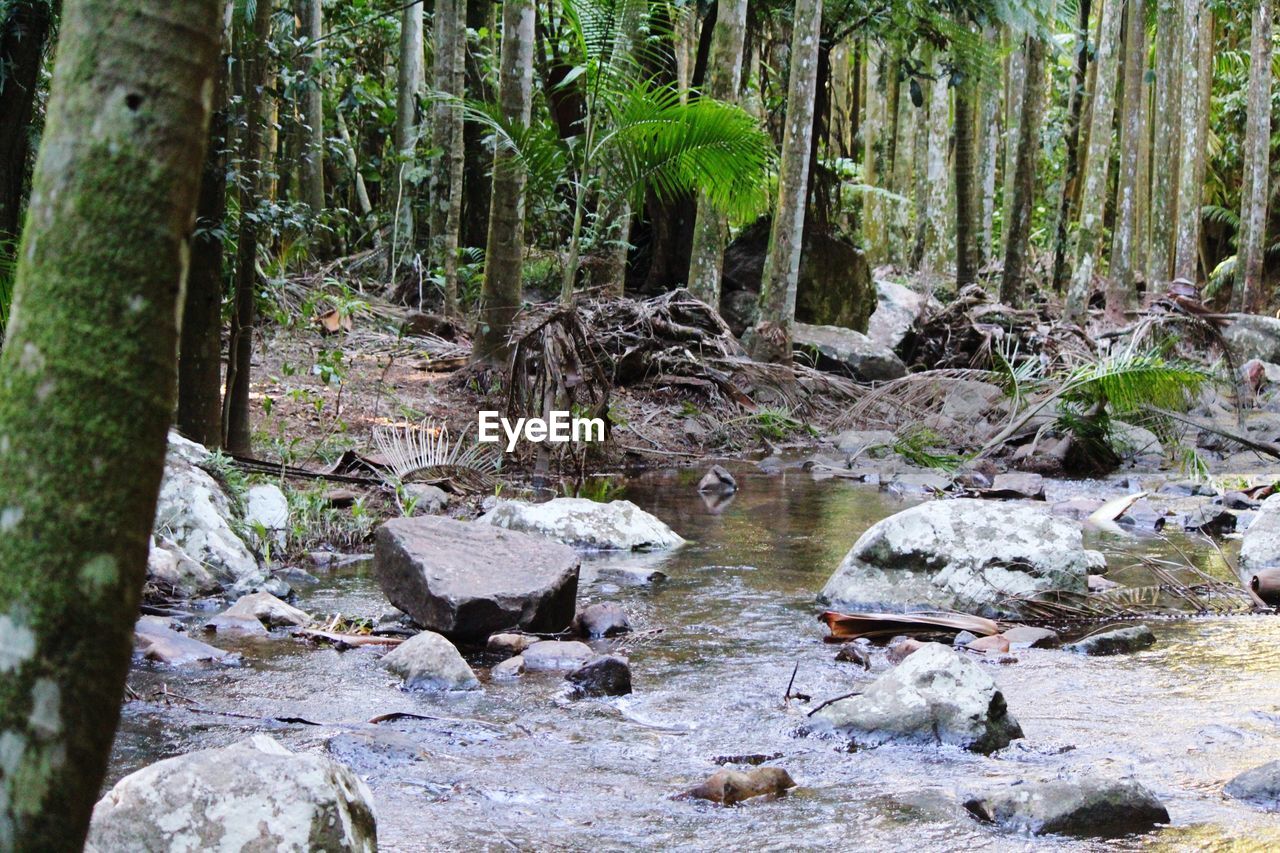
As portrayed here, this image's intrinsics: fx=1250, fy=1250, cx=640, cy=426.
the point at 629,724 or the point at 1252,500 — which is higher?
the point at 1252,500

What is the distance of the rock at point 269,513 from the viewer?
613cm

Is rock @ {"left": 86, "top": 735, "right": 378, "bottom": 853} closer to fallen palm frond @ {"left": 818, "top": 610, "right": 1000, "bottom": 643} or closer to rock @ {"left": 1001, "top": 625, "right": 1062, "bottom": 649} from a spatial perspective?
fallen palm frond @ {"left": 818, "top": 610, "right": 1000, "bottom": 643}

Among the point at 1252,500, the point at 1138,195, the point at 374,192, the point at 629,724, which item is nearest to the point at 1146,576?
the point at 1252,500

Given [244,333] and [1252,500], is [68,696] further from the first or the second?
[1252,500]

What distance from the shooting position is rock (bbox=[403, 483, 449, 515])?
7.07 meters

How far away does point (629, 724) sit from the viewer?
3734 mm

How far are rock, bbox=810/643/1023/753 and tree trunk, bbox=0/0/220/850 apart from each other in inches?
106

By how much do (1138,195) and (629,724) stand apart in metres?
17.1

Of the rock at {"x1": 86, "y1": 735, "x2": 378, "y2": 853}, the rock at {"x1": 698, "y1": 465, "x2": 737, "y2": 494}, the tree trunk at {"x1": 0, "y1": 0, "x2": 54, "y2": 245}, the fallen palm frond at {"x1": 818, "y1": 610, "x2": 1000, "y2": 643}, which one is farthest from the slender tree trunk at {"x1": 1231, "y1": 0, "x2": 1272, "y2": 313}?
the rock at {"x1": 86, "y1": 735, "x2": 378, "y2": 853}

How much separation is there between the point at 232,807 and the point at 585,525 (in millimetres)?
4309

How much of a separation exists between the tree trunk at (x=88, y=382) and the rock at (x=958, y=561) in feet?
13.9

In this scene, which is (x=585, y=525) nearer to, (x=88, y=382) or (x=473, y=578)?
(x=473, y=578)

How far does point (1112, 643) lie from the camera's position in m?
4.63
